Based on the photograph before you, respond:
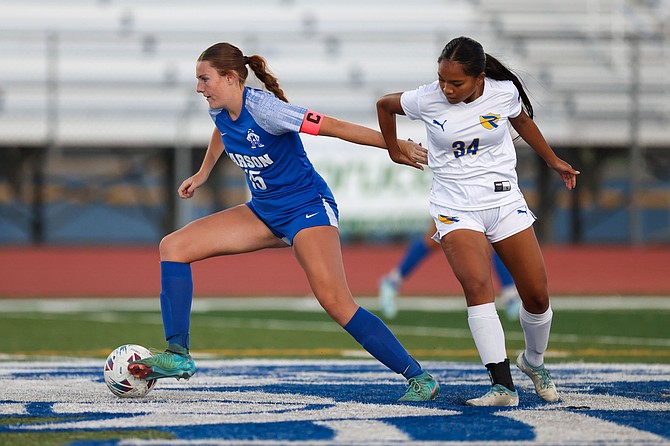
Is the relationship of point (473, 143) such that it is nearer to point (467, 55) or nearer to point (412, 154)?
point (412, 154)

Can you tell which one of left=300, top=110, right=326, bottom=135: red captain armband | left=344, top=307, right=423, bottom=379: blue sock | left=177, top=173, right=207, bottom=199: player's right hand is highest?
left=300, top=110, right=326, bottom=135: red captain armband

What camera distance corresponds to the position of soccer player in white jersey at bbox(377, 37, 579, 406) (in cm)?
543

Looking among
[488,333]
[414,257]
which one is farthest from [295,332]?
[488,333]

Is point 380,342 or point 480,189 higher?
point 480,189

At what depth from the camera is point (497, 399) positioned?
5.27 metres

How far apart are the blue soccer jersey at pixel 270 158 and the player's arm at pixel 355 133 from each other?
0.45 ft

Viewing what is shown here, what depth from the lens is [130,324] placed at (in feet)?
38.7

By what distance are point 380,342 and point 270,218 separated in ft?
2.88

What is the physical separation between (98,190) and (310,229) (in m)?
12.2

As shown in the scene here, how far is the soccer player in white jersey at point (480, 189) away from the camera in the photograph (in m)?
5.43

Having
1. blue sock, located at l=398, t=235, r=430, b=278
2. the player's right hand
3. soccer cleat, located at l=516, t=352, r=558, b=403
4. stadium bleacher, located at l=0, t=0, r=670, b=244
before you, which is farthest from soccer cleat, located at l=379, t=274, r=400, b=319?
soccer cleat, located at l=516, t=352, r=558, b=403

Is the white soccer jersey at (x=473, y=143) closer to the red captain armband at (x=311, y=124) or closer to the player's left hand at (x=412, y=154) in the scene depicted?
the player's left hand at (x=412, y=154)

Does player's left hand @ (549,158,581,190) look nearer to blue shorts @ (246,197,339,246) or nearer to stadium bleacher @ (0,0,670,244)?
blue shorts @ (246,197,339,246)

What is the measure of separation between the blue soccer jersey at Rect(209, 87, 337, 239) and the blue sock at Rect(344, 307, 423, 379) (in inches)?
22.6
